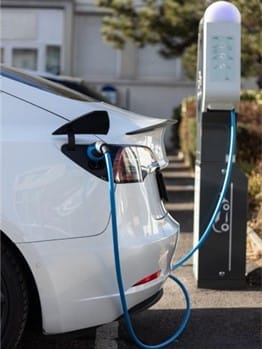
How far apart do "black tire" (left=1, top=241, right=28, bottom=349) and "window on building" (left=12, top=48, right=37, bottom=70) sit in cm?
1736

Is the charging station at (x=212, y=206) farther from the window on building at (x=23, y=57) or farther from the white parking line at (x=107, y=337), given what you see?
the window on building at (x=23, y=57)

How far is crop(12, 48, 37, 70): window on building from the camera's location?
19.9 metres

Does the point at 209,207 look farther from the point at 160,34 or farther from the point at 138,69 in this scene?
the point at 138,69

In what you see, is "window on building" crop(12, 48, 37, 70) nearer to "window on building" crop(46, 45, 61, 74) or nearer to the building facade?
the building facade

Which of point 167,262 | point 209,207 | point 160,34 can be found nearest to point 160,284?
point 167,262

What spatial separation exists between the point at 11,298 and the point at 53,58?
17.5m

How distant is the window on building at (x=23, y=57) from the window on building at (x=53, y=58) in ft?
1.36


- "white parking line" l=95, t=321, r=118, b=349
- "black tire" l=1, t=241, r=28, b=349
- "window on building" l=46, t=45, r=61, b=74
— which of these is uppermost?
"window on building" l=46, t=45, r=61, b=74

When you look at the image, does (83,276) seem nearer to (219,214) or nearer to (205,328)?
(205,328)

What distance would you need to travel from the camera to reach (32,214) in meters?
3.22

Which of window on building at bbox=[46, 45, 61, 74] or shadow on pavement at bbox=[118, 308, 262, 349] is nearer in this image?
shadow on pavement at bbox=[118, 308, 262, 349]

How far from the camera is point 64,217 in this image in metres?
3.27

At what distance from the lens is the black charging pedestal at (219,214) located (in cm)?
512

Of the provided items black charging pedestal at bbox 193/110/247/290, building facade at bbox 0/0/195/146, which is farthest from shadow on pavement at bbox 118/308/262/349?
building facade at bbox 0/0/195/146
